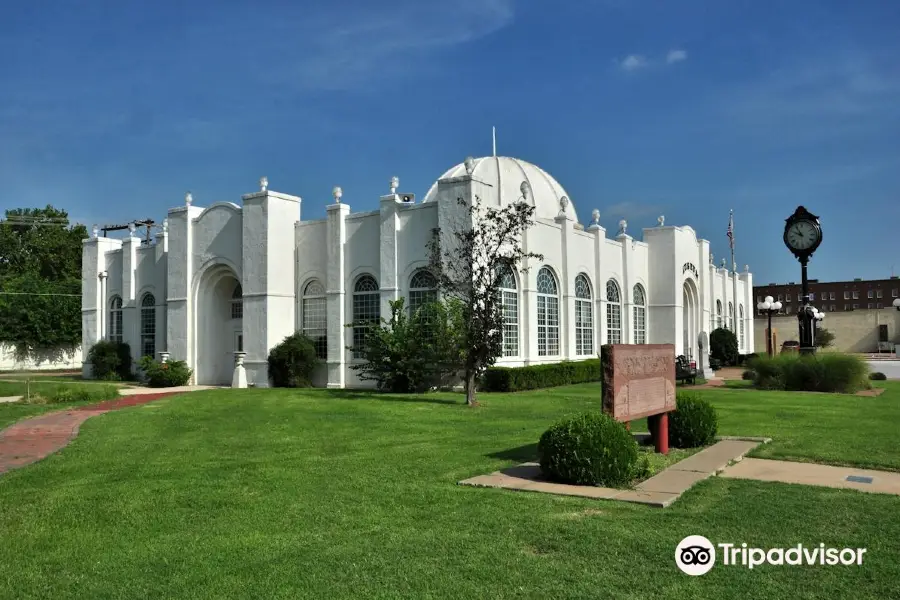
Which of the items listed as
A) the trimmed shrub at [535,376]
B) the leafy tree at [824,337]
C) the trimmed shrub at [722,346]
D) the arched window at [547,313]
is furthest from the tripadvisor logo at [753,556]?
the leafy tree at [824,337]

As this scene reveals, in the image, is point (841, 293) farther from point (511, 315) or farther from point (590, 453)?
point (590, 453)

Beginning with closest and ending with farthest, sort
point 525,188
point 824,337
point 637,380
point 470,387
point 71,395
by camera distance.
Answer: point 637,380, point 470,387, point 71,395, point 525,188, point 824,337

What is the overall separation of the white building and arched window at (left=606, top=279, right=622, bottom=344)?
0.06 meters

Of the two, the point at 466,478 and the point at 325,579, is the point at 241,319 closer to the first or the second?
the point at 466,478

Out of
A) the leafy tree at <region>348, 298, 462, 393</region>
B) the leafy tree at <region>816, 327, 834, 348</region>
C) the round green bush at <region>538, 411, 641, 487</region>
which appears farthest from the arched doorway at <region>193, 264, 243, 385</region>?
the leafy tree at <region>816, 327, 834, 348</region>

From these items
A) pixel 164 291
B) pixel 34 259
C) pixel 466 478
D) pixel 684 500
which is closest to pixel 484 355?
pixel 466 478

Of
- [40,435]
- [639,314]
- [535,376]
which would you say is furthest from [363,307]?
[639,314]

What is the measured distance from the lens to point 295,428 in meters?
12.8

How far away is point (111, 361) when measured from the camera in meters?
30.0

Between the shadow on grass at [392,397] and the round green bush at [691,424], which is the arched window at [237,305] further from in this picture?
the round green bush at [691,424]

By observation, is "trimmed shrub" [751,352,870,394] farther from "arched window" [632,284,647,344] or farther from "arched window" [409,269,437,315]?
"arched window" [409,269,437,315]

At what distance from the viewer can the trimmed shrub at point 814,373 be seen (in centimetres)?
2102

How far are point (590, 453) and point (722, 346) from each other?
34.2 m

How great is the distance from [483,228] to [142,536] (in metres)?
13.5
